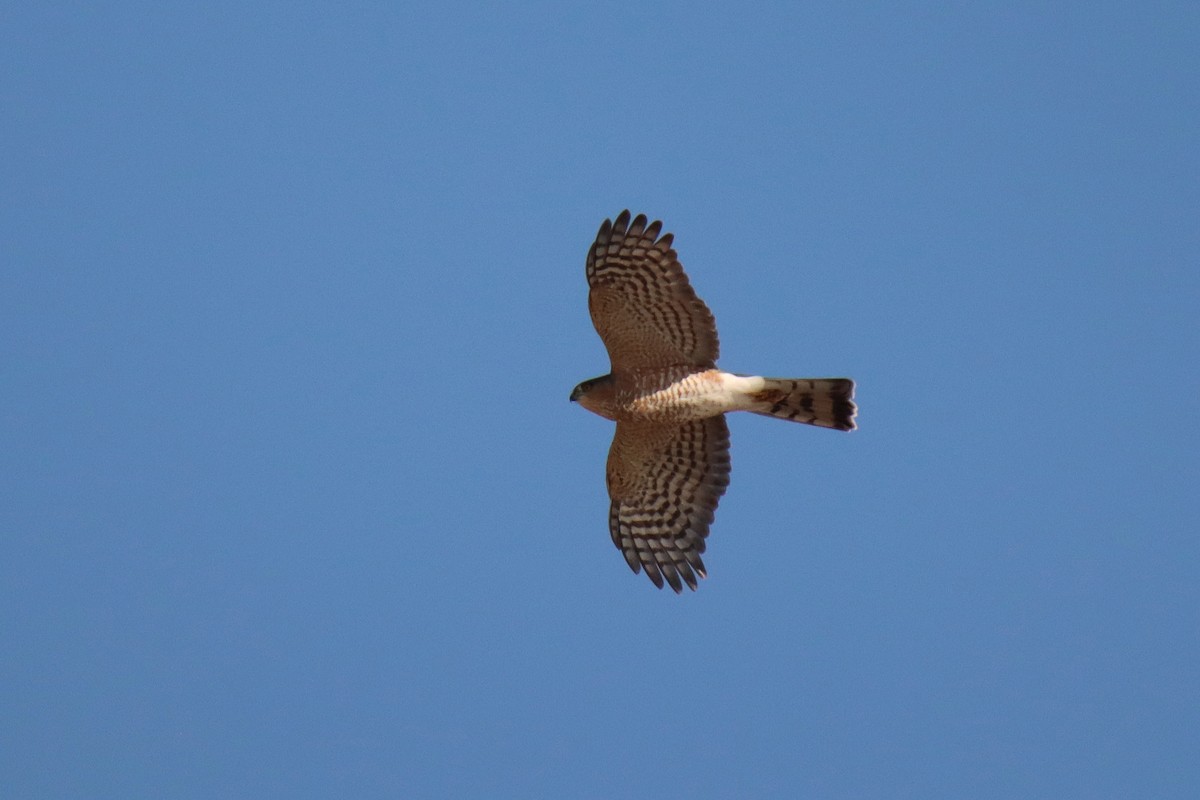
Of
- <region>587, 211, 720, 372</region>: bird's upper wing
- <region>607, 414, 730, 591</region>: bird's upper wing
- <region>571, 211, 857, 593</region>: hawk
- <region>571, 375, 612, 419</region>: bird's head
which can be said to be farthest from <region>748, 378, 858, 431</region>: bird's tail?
<region>571, 375, 612, 419</region>: bird's head

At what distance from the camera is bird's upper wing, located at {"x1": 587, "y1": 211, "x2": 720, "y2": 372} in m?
8.33

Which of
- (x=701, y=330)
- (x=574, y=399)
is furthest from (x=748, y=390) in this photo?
(x=574, y=399)

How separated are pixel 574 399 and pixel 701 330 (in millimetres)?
918

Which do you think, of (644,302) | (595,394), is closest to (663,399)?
(595,394)

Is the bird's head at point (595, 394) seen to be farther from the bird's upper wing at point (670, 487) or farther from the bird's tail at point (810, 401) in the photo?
the bird's tail at point (810, 401)

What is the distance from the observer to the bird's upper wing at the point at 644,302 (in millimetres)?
8328

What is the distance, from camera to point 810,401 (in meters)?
8.52

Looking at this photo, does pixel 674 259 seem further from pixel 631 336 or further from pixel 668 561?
pixel 668 561

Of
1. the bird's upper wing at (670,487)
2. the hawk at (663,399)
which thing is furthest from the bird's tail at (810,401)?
the bird's upper wing at (670,487)

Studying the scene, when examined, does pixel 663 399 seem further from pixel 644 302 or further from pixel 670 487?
pixel 670 487

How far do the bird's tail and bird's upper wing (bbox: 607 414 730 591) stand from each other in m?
0.47

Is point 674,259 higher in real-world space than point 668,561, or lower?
higher

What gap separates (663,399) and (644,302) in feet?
1.86

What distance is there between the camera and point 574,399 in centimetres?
896
